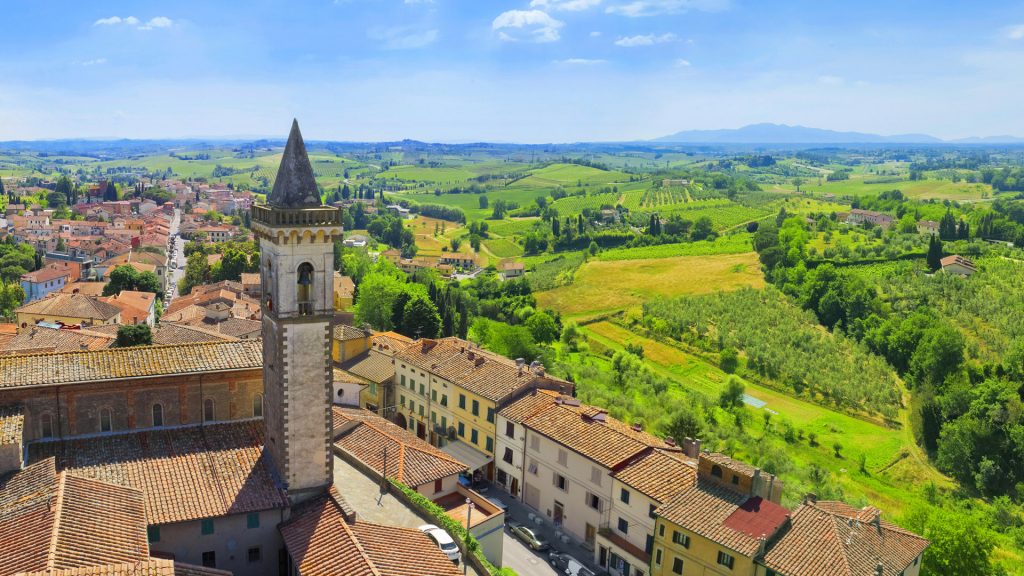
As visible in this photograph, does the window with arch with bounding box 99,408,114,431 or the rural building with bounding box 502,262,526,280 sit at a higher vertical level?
the window with arch with bounding box 99,408,114,431

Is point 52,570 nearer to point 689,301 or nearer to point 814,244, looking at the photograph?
point 689,301

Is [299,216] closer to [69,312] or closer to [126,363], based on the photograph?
[126,363]

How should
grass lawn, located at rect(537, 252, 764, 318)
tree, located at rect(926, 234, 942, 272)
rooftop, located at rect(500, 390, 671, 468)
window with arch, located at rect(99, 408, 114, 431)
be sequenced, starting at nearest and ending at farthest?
1. window with arch, located at rect(99, 408, 114, 431)
2. rooftop, located at rect(500, 390, 671, 468)
3. tree, located at rect(926, 234, 942, 272)
4. grass lawn, located at rect(537, 252, 764, 318)

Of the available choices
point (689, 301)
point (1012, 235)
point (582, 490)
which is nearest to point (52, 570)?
point (582, 490)

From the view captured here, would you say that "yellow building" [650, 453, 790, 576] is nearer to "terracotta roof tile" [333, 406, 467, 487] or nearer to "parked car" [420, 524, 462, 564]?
"terracotta roof tile" [333, 406, 467, 487]

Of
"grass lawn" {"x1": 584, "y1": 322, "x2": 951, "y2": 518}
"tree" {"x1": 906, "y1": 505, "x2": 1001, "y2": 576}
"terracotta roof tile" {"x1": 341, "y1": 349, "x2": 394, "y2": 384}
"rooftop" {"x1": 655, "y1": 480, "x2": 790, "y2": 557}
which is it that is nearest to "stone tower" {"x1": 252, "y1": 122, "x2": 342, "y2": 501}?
"rooftop" {"x1": 655, "y1": 480, "x2": 790, "y2": 557}

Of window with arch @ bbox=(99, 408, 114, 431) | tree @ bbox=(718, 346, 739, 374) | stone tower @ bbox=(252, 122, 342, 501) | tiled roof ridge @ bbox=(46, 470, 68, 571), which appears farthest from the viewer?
tree @ bbox=(718, 346, 739, 374)

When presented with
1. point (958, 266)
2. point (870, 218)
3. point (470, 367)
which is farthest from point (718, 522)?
point (870, 218)

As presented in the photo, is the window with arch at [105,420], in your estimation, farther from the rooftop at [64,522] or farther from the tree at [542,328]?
the tree at [542,328]
